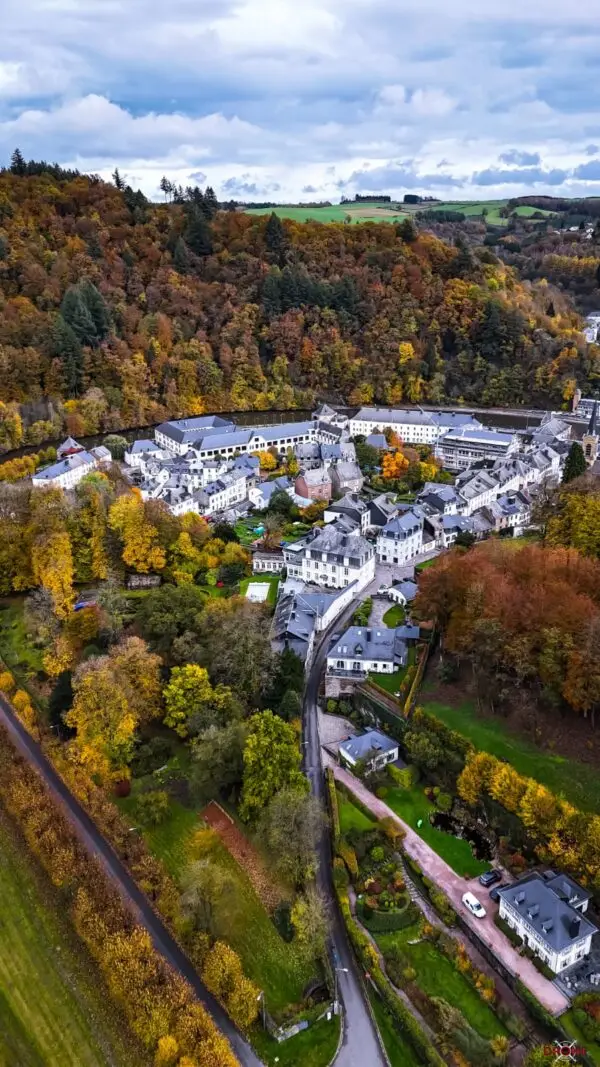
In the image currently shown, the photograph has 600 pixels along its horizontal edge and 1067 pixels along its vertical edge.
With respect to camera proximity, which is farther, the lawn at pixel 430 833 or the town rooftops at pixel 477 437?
the town rooftops at pixel 477 437

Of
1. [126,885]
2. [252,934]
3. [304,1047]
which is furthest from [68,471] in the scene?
[304,1047]

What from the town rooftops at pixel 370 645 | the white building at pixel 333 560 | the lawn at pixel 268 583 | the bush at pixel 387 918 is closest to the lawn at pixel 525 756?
the town rooftops at pixel 370 645

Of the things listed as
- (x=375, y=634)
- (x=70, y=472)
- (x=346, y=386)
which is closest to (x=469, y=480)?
(x=375, y=634)

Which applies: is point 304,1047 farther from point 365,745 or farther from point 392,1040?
point 365,745

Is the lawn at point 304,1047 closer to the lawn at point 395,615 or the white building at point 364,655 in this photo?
the white building at point 364,655

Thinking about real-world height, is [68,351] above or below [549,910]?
above
